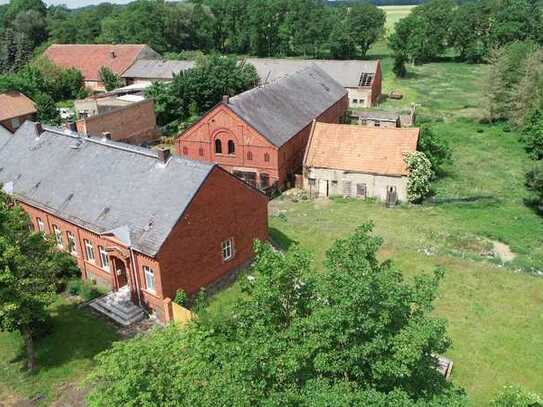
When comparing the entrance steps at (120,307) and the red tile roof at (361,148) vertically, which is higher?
the red tile roof at (361,148)

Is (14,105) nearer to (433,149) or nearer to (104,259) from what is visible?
(104,259)

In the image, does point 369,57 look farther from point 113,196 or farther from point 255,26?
point 113,196

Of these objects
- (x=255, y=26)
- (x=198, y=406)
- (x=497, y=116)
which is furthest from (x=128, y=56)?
(x=198, y=406)

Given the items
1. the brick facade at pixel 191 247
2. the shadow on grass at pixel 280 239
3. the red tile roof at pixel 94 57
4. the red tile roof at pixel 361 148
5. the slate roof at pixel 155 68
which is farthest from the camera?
the red tile roof at pixel 94 57

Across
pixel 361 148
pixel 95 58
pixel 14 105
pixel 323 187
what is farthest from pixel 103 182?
pixel 95 58

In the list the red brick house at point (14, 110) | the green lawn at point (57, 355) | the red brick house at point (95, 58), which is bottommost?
the green lawn at point (57, 355)

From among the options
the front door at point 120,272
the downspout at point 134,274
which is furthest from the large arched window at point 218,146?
the downspout at point 134,274

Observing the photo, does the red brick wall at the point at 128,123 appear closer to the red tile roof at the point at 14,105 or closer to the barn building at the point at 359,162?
the red tile roof at the point at 14,105
